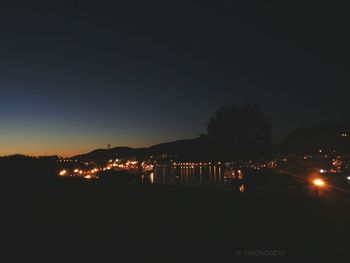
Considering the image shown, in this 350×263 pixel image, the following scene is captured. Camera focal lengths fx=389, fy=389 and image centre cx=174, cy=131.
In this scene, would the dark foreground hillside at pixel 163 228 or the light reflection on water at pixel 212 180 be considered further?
the light reflection on water at pixel 212 180

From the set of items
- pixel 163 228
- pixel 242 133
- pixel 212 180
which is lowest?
pixel 163 228

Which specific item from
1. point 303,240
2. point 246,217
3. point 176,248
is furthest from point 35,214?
point 303,240

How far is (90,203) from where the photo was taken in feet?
53.7

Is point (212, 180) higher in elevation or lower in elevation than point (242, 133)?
lower

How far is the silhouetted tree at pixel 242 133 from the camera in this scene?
54781 mm

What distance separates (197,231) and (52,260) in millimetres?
4382

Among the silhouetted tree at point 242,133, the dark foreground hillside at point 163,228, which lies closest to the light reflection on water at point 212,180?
the silhouetted tree at point 242,133

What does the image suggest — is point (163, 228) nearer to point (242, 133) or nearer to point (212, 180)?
point (242, 133)

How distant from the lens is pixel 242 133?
5556cm

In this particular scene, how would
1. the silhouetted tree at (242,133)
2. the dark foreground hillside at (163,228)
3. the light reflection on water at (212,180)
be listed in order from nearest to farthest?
the dark foreground hillside at (163,228), the light reflection on water at (212,180), the silhouetted tree at (242,133)

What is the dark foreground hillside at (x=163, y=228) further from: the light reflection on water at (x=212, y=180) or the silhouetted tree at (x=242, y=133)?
the silhouetted tree at (x=242, y=133)

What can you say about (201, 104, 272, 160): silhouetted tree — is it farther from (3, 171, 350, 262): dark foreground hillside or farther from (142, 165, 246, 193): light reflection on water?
(3, 171, 350, 262): dark foreground hillside

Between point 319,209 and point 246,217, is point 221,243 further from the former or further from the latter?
point 319,209

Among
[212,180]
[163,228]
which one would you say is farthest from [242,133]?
[212,180]
